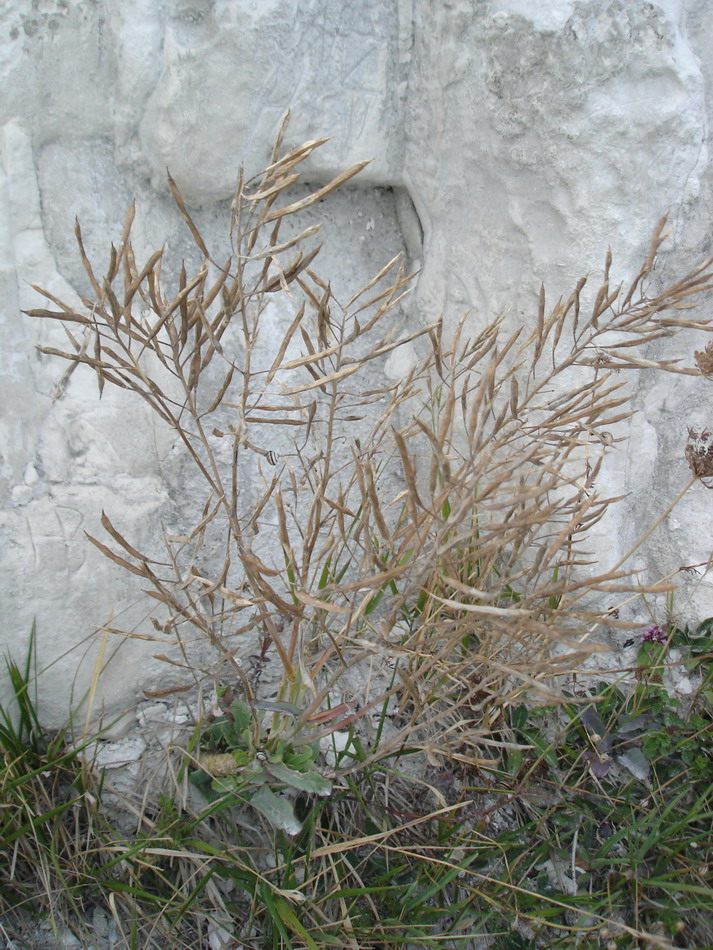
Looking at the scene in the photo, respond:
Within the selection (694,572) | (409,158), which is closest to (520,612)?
(694,572)

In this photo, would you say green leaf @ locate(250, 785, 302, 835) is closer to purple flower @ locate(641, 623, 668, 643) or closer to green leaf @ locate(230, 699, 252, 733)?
green leaf @ locate(230, 699, 252, 733)

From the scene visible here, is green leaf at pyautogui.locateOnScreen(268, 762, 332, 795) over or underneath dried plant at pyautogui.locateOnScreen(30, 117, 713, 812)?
underneath

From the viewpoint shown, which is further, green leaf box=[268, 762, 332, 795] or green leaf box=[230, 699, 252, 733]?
green leaf box=[230, 699, 252, 733]

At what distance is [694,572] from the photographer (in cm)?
152

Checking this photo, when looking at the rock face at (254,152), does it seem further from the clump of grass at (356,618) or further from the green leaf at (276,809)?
the green leaf at (276,809)

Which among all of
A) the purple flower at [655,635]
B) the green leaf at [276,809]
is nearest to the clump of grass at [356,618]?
the green leaf at [276,809]

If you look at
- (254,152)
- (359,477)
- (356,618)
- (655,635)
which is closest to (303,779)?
(356,618)

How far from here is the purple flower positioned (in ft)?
4.85

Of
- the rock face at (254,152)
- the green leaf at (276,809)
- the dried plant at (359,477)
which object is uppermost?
the rock face at (254,152)

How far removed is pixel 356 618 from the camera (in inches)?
44.3

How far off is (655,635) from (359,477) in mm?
796

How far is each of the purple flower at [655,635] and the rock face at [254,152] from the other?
0.52 ft

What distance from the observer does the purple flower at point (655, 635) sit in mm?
1478

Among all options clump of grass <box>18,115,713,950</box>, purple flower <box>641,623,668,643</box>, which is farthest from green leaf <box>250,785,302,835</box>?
purple flower <box>641,623,668,643</box>
